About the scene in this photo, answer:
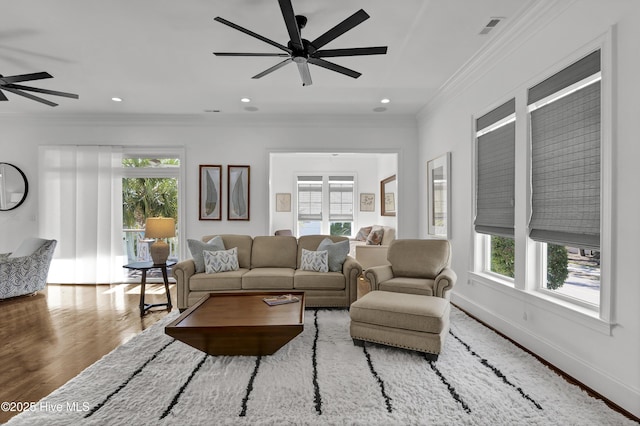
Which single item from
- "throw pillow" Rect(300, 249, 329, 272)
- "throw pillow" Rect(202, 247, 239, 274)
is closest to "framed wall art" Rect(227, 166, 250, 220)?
"throw pillow" Rect(202, 247, 239, 274)

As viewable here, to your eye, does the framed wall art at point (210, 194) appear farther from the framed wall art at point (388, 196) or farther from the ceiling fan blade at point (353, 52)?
the framed wall art at point (388, 196)

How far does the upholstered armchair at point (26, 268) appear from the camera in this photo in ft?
15.1

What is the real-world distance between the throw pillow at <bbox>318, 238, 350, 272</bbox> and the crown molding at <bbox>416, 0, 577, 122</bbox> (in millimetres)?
2377

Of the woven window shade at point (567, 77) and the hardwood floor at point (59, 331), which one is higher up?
the woven window shade at point (567, 77)

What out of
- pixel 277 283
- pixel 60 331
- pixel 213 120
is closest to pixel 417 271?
pixel 277 283

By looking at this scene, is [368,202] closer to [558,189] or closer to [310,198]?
[310,198]

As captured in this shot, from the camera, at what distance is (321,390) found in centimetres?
221

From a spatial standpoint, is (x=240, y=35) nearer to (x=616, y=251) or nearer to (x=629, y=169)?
(x=629, y=169)

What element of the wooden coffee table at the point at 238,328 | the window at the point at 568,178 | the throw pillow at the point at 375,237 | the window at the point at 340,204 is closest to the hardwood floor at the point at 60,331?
the window at the point at 568,178

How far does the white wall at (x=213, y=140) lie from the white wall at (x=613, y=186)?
1.78 m

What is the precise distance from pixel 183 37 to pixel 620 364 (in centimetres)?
409

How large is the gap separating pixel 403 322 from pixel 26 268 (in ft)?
17.0

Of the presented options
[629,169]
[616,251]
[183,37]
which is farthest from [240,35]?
[616,251]

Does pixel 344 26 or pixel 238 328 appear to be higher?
pixel 344 26
